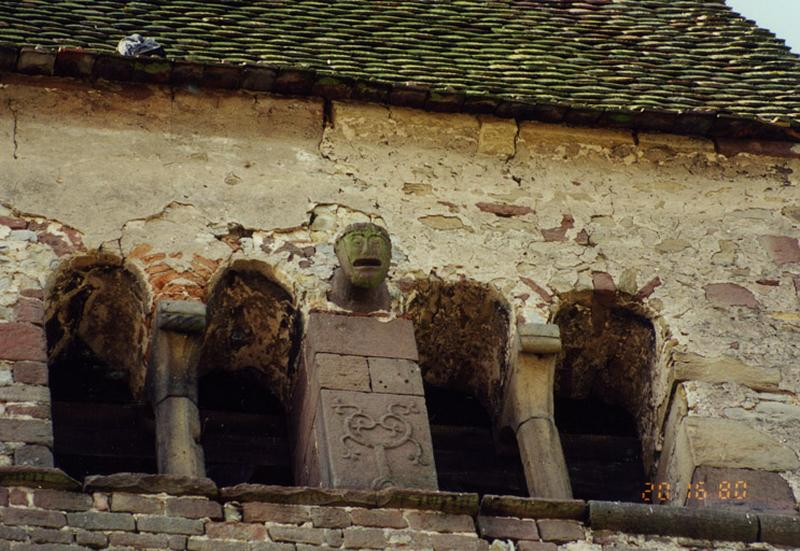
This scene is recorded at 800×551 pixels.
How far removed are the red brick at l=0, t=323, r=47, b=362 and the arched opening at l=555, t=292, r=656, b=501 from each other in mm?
2693

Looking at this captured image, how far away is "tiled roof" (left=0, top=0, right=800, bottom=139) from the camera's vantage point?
12.2 m

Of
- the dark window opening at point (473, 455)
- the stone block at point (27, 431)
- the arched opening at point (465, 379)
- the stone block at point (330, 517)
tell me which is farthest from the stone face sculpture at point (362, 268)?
the stone block at point (27, 431)

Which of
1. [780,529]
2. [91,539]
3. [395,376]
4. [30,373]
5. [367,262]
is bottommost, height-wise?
[780,529]

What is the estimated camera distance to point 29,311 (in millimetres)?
10484

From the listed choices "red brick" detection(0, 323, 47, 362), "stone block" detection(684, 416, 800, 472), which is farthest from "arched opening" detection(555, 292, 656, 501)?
"red brick" detection(0, 323, 47, 362)

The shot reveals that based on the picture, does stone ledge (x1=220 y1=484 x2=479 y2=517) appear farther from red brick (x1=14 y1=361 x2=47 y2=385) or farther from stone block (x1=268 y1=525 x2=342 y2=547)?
red brick (x1=14 y1=361 x2=47 y2=385)

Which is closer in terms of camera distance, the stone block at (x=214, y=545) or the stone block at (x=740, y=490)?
the stone block at (x=214, y=545)

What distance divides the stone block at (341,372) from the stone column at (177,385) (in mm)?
596

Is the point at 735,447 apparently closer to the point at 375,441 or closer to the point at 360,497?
Answer: the point at 375,441

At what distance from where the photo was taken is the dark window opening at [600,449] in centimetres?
1111

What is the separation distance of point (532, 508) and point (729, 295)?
7.17ft

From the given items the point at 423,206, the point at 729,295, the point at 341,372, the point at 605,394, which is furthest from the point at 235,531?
the point at 729,295

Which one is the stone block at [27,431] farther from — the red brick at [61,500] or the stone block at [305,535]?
the stone block at [305,535]
